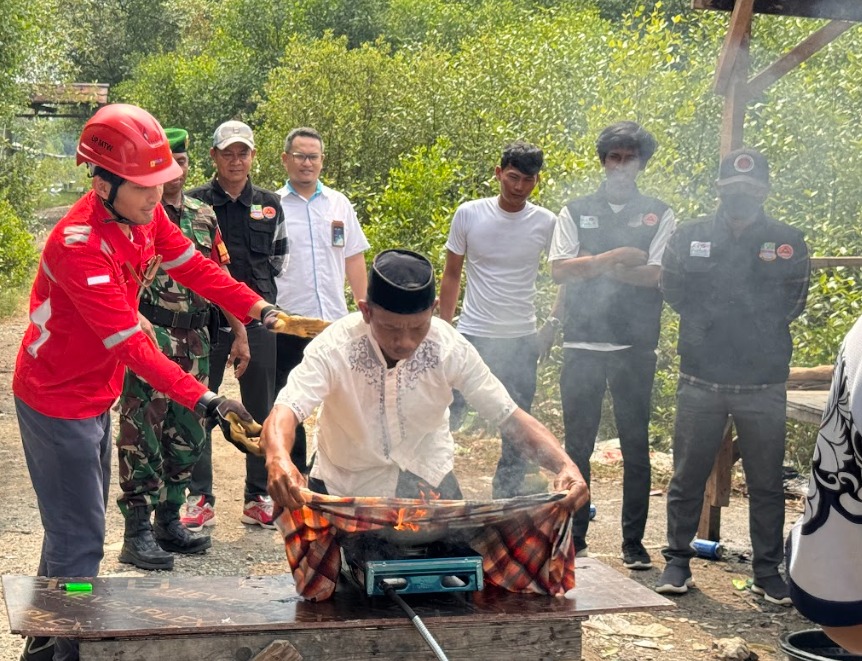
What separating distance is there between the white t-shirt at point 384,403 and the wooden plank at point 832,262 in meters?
3.19

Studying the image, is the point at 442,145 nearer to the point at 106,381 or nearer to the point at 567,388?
the point at 567,388

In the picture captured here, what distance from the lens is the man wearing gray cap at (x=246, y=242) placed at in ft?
21.4

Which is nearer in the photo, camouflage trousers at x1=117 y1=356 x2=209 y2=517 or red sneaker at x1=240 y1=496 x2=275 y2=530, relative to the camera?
camouflage trousers at x1=117 y1=356 x2=209 y2=517

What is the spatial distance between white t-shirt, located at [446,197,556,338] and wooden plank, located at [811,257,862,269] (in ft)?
5.33

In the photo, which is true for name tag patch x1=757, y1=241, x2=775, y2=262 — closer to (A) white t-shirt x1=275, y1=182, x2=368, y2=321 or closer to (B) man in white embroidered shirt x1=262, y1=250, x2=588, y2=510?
(B) man in white embroidered shirt x1=262, y1=250, x2=588, y2=510

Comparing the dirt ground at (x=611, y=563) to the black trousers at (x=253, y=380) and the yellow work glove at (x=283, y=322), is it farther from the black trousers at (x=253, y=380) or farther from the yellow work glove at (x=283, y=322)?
the yellow work glove at (x=283, y=322)

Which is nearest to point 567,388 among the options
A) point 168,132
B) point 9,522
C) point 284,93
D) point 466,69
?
point 168,132

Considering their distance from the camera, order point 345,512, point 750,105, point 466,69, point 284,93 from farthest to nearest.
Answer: point 284,93 < point 466,69 < point 750,105 < point 345,512

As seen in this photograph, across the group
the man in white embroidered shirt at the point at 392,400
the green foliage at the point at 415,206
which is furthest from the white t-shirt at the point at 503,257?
the green foliage at the point at 415,206

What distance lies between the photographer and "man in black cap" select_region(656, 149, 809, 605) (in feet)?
18.4

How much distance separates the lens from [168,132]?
6.22 meters

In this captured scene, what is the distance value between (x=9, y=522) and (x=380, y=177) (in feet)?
27.7

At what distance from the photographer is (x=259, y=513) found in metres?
6.74

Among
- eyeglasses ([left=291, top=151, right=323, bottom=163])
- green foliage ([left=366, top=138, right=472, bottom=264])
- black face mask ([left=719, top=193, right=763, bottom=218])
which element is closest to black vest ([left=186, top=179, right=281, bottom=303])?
eyeglasses ([left=291, top=151, right=323, bottom=163])
